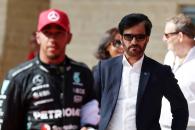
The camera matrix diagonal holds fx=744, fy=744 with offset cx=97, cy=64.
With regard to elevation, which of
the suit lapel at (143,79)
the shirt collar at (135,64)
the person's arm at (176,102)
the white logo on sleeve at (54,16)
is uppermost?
the white logo on sleeve at (54,16)

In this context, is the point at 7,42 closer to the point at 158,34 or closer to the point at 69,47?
the point at 69,47

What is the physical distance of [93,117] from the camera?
427cm

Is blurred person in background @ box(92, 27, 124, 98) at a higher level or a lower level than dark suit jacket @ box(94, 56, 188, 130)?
higher

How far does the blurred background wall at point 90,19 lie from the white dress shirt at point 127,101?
5.80 meters

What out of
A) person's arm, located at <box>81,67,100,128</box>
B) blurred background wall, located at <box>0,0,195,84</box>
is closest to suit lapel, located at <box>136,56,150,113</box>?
person's arm, located at <box>81,67,100,128</box>

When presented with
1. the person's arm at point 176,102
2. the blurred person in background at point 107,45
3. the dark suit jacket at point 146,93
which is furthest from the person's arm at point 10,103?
the blurred person in background at point 107,45

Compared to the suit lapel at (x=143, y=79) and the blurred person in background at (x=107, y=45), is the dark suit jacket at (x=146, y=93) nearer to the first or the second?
the suit lapel at (x=143, y=79)

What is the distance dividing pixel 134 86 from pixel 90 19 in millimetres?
6588

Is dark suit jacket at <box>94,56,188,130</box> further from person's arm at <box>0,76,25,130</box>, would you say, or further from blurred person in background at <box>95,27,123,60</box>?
blurred person in background at <box>95,27,123,60</box>

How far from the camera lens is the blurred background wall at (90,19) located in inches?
431

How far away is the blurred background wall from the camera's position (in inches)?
431

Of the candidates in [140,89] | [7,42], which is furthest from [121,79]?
[7,42]

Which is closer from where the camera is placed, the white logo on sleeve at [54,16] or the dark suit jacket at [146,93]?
the white logo on sleeve at [54,16]

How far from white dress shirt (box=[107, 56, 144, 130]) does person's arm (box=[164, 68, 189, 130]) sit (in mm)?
223
